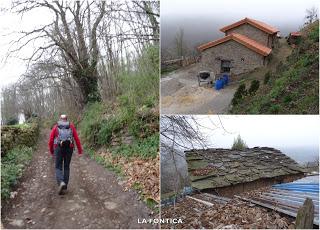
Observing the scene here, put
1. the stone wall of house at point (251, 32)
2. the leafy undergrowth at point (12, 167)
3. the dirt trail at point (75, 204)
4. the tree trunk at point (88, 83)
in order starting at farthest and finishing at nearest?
the tree trunk at point (88, 83) < the leafy undergrowth at point (12, 167) < the stone wall of house at point (251, 32) < the dirt trail at point (75, 204)

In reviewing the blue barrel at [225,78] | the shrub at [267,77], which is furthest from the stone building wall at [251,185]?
the blue barrel at [225,78]

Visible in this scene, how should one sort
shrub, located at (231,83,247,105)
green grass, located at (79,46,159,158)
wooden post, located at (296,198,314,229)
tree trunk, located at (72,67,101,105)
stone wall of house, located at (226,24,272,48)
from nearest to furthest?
wooden post, located at (296,198,314,229)
shrub, located at (231,83,247,105)
stone wall of house, located at (226,24,272,48)
green grass, located at (79,46,159,158)
tree trunk, located at (72,67,101,105)

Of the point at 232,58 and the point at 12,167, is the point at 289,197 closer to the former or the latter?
the point at 232,58

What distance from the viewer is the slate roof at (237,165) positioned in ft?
14.7

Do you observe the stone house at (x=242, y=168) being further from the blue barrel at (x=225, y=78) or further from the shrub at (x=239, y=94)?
the blue barrel at (x=225, y=78)

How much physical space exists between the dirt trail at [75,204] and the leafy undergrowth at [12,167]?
0.51 ft

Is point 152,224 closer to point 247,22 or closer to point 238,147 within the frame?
point 238,147

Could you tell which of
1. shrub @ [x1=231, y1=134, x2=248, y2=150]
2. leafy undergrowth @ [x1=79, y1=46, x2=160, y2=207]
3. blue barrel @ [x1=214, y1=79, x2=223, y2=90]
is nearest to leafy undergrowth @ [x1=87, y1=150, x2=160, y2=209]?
leafy undergrowth @ [x1=79, y1=46, x2=160, y2=207]

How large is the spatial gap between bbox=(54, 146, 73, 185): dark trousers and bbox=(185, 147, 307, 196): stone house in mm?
2149

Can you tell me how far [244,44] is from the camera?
4.97 m

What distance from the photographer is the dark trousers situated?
547 cm

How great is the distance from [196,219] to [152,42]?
4.23m

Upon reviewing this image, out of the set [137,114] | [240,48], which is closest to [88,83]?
[137,114]

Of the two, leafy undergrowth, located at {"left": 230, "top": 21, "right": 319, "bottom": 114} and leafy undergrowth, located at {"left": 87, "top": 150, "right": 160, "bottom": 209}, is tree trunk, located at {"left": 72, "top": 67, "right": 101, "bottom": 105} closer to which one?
leafy undergrowth, located at {"left": 87, "top": 150, "right": 160, "bottom": 209}
